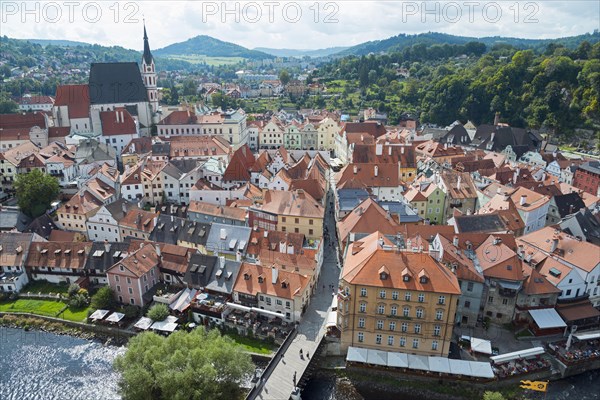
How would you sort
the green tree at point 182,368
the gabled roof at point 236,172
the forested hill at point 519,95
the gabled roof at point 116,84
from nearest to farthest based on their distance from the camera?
the green tree at point 182,368 < the gabled roof at point 236,172 < the gabled roof at point 116,84 < the forested hill at point 519,95

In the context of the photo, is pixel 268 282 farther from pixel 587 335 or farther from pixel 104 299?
pixel 587 335

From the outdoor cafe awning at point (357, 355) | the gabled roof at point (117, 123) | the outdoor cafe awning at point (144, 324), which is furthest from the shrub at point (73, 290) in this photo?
the gabled roof at point (117, 123)

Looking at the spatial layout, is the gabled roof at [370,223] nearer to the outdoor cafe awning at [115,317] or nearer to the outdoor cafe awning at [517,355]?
the outdoor cafe awning at [517,355]

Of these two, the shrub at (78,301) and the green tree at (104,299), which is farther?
the shrub at (78,301)

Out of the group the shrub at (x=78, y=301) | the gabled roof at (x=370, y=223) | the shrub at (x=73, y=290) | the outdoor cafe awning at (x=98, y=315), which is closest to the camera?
the outdoor cafe awning at (x=98, y=315)

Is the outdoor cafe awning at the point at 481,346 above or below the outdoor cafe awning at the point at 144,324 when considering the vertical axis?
above

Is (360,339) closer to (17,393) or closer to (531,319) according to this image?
(531,319)

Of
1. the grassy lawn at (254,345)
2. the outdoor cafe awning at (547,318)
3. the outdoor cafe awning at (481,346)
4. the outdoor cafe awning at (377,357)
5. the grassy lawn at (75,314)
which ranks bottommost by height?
the grassy lawn at (75,314)

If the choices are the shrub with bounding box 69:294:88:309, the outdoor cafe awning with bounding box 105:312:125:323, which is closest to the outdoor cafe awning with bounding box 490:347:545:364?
the outdoor cafe awning with bounding box 105:312:125:323
